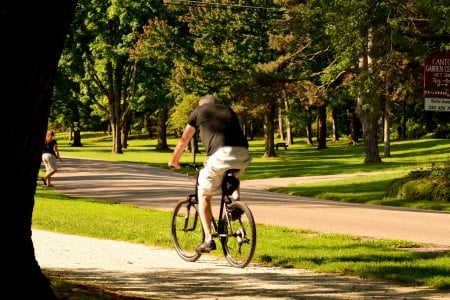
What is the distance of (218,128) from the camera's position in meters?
8.66

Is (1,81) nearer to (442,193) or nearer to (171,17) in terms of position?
(442,193)

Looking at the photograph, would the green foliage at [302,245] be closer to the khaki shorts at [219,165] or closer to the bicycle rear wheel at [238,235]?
the bicycle rear wheel at [238,235]

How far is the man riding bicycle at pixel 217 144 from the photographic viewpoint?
863 cm

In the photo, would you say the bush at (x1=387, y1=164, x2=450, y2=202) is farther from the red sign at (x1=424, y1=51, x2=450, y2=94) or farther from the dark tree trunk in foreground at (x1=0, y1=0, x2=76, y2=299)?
the dark tree trunk in foreground at (x1=0, y1=0, x2=76, y2=299)

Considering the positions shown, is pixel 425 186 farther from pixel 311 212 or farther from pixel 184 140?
pixel 184 140

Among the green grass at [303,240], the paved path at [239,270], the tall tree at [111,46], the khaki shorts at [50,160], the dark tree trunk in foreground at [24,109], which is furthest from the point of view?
the tall tree at [111,46]

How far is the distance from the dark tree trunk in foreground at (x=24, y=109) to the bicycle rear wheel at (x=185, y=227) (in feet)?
15.5

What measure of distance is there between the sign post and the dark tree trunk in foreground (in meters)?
11.6

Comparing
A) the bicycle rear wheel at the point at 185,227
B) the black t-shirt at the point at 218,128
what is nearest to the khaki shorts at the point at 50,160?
the bicycle rear wheel at the point at 185,227

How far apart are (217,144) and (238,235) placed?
1.05 metres

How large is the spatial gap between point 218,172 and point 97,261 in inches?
76.5

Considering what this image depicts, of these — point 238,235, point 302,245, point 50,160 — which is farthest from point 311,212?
point 50,160

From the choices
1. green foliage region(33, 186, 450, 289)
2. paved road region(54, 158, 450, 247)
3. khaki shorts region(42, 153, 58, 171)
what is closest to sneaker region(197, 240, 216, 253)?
green foliage region(33, 186, 450, 289)

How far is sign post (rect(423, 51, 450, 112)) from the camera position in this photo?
1536 centimetres
